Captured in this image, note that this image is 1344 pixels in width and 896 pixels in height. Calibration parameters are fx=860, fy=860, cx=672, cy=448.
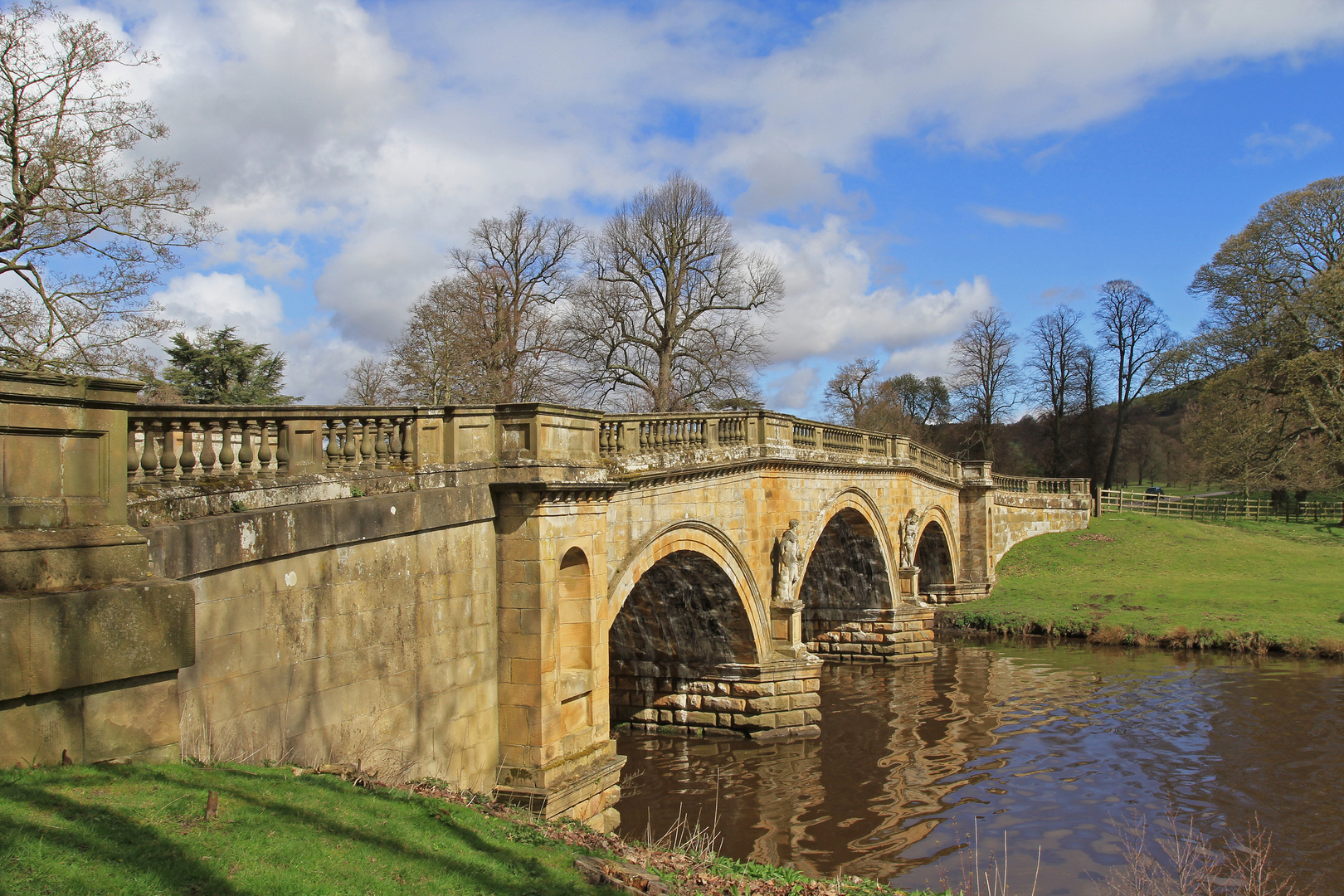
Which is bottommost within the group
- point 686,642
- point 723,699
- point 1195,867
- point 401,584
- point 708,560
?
point 1195,867

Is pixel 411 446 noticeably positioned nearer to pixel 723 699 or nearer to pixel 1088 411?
pixel 723 699

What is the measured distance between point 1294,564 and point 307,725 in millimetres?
31902

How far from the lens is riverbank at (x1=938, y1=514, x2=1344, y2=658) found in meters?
22.2

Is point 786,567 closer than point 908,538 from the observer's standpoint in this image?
Yes

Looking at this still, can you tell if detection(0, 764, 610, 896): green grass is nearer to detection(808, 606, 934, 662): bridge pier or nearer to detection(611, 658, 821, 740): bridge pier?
detection(611, 658, 821, 740): bridge pier

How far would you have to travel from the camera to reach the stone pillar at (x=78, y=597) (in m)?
4.20

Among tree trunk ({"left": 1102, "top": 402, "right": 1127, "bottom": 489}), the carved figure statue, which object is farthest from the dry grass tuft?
tree trunk ({"left": 1102, "top": 402, "right": 1127, "bottom": 489})

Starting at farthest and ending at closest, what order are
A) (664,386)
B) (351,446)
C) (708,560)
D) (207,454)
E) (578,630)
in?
(664,386)
(708,560)
(578,630)
(351,446)
(207,454)

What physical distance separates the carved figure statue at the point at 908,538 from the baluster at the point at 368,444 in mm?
18560

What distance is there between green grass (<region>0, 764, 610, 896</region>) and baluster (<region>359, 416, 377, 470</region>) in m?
2.69

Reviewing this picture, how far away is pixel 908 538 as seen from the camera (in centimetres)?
2383

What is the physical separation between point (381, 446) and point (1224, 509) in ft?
129

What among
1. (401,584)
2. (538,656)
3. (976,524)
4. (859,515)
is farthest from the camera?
(976,524)

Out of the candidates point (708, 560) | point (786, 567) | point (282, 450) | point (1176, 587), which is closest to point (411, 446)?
point (282, 450)
